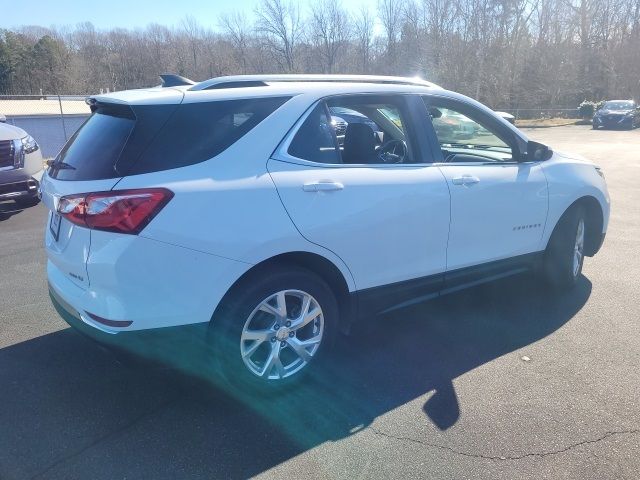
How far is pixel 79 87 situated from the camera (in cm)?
4719

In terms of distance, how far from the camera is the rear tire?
15.5ft

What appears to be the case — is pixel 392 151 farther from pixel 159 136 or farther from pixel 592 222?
pixel 592 222

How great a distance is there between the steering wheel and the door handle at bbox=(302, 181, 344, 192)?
67 cm

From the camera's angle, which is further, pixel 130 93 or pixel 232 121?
pixel 130 93

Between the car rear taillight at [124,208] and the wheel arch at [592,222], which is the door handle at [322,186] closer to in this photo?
the car rear taillight at [124,208]

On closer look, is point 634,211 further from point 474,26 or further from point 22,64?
point 22,64

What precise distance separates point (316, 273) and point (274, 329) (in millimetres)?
422

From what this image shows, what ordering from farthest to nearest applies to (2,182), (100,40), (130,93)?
(100,40)
(2,182)
(130,93)

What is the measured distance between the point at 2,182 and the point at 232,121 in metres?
5.35

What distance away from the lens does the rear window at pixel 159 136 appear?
110 inches

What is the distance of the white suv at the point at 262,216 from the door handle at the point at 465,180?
1cm

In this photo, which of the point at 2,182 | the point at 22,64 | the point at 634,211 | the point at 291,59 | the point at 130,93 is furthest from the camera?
the point at 291,59

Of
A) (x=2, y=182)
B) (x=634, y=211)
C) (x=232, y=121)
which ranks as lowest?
(x=634, y=211)

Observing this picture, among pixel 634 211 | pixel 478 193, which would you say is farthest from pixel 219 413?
pixel 634 211
